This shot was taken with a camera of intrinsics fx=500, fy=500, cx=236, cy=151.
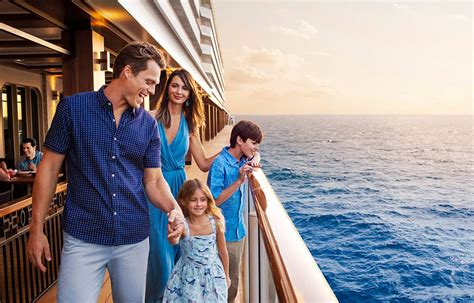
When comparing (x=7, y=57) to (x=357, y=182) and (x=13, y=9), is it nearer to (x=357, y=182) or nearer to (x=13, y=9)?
(x=13, y=9)

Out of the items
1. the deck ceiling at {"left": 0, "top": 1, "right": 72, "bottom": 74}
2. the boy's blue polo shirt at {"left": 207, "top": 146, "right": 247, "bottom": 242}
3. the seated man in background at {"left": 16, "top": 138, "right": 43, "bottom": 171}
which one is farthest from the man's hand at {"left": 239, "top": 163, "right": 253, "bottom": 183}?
the seated man in background at {"left": 16, "top": 138, "right": 43, "bottom": 171}

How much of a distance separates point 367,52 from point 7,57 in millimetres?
103946

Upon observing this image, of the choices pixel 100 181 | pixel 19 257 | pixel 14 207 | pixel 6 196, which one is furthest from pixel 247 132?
pixel 6 196

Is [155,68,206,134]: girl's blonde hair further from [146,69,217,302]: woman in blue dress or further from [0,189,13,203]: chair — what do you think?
[0,189,13,203]: chair

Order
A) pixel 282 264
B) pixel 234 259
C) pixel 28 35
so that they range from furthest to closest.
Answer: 1. pixel 28 35
2. pixel 234 259
3. pixel 282 264

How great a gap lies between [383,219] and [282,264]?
41.2 metres

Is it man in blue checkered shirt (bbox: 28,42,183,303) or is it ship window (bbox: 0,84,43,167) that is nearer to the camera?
man in blue checkered shirt (bbox: 28,42,183,303)

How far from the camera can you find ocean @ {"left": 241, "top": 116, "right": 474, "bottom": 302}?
28.2 metres

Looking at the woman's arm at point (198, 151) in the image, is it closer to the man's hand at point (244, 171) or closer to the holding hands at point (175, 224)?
the man's hand at point (244, 171)

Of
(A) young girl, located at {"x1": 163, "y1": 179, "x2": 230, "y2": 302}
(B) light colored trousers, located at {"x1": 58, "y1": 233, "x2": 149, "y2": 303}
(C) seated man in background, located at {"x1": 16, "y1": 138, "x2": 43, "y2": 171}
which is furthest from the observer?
(C) seated man in background, located at {"x1": 16, "y1": 138, "x2": 43, "y2": 171}

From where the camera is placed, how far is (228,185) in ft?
9.16

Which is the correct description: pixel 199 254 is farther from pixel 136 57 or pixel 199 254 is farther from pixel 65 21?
pixel 65 21

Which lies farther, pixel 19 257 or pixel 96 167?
pixel 19 257

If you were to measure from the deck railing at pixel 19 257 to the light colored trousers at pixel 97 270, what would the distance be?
1532 mm
